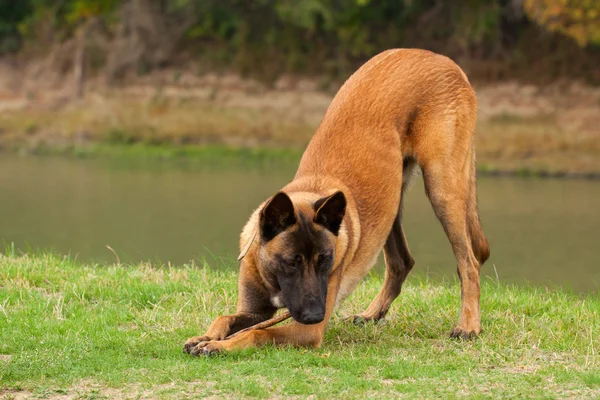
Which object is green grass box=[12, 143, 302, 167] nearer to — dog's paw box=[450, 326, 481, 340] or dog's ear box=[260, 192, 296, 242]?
dog's paw box=[450, 326, 481, 340]

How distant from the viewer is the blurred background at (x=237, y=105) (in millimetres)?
18672

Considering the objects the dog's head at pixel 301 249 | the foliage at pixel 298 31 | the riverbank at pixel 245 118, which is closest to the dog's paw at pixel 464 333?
the dog's head at pixel 301 249

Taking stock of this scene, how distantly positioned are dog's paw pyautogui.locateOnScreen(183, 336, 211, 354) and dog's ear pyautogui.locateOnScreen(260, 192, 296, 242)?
2.28ft

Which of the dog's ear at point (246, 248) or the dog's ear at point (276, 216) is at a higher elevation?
the dog's ear at point (276, 216)

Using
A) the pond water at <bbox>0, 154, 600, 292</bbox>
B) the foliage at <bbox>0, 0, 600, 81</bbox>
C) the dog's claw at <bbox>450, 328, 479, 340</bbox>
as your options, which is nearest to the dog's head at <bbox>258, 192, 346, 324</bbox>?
the dog's claw at <bbox>450, 328, 479, 340</bbox>

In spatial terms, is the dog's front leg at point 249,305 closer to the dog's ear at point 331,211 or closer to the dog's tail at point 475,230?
the dog's ear at point 331,211

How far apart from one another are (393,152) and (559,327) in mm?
1650

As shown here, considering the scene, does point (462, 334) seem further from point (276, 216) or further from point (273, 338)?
point (276, 216)

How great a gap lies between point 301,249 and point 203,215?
12.3 m

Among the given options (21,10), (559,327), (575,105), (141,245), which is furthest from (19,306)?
(21,10)

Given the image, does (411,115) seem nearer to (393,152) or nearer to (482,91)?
(393,152)

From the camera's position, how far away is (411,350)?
6.26 m

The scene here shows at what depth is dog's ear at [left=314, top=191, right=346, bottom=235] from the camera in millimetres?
5953

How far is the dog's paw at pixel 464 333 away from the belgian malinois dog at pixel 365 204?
10mm
